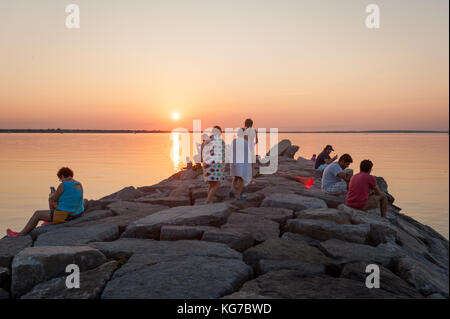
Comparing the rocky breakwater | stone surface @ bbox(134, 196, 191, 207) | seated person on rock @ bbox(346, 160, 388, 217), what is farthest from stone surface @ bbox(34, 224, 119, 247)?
seated person on rock @ bbox(346, 160, 388, 217)

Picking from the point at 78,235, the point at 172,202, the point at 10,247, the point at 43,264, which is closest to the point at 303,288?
the point at 43,264

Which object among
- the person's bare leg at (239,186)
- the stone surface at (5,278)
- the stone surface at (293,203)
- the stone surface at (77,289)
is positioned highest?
the person's bare leg at (239,186)

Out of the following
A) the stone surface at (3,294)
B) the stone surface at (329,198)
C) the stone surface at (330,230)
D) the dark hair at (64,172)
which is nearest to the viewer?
the stone surface at (3,294)

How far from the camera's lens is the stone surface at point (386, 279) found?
143 inches

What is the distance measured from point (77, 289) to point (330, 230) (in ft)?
11.6

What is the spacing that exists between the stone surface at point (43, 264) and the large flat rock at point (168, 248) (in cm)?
42

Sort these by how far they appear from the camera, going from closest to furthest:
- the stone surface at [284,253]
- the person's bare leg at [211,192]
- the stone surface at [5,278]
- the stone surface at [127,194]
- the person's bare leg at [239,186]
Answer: the stone surface at [5,278], the stone surface at [284,253], the person's bare leg at [211,192], the person's bare leg at [239,186], the stone surface at [127,194]

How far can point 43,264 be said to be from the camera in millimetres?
3771

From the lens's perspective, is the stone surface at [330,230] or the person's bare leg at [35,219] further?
the person's bare leg at [35,219]

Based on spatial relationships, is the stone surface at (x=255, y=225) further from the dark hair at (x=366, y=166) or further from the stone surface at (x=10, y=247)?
the stone surface at (x=10, y=247)

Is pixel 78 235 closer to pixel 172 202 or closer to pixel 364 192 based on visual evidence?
pixel 172 202

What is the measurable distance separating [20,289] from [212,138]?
4.85 meters

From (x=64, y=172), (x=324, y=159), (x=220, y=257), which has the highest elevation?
(x=64, y=172)

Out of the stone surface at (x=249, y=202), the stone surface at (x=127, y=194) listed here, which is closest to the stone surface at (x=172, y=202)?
the stone surface at (x=249, y=202)
